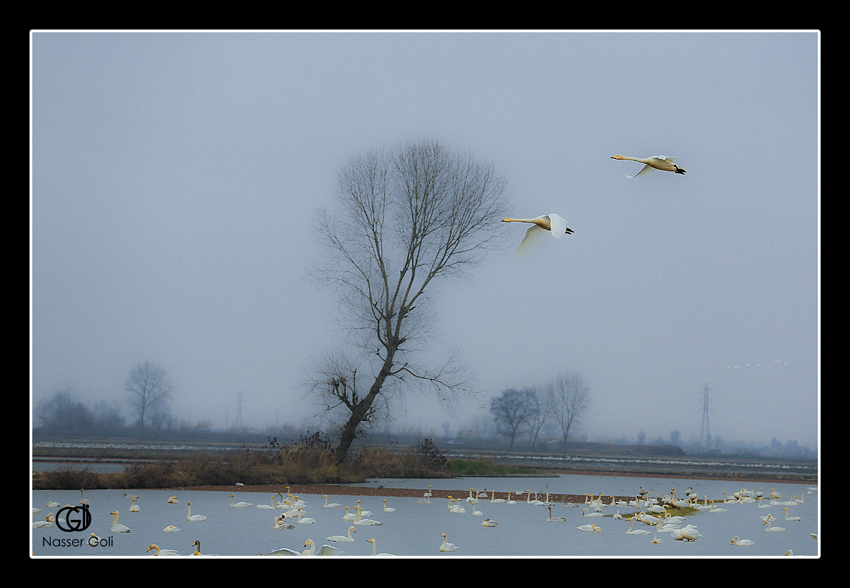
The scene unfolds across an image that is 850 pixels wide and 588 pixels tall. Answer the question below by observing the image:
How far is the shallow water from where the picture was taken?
31.6 ft

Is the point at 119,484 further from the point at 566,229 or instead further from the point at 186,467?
the point at 566,229

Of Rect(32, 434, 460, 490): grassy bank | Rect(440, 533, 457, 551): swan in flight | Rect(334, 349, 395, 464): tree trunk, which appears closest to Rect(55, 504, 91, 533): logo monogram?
Rect(32, 434, 460, 490): grassy bank

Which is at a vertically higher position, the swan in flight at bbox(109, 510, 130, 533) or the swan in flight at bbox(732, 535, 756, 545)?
the swan in flight at bbox(109, 510, 130, 533)

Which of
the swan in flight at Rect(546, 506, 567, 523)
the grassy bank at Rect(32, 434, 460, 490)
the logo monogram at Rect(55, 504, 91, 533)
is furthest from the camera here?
the grassy bank at Rect(32, 434, 460, 490)

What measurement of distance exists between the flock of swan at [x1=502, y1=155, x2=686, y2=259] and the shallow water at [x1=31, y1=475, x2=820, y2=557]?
436 centimetres

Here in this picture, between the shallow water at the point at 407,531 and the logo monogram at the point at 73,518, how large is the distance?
0.34 ft

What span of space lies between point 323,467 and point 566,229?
37.2 feet

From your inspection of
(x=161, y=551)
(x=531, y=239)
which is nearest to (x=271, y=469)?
(x=161, y=551)

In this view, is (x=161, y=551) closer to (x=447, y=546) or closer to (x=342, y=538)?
Result: (x=342, y=538)

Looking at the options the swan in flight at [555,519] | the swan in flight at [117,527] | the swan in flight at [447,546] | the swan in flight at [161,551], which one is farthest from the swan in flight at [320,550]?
the swan in flight at [555,519]

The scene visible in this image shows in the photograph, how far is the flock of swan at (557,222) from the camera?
9695mm

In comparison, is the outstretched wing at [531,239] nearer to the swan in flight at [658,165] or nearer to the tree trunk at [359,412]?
the swan in flight at [658,165]

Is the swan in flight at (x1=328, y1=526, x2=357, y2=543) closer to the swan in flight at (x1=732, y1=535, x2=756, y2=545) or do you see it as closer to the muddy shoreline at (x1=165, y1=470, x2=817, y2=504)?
the muddy shoreline at (x1=165, y1=470, x2=817, y2=504)

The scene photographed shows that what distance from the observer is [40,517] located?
1091cm
